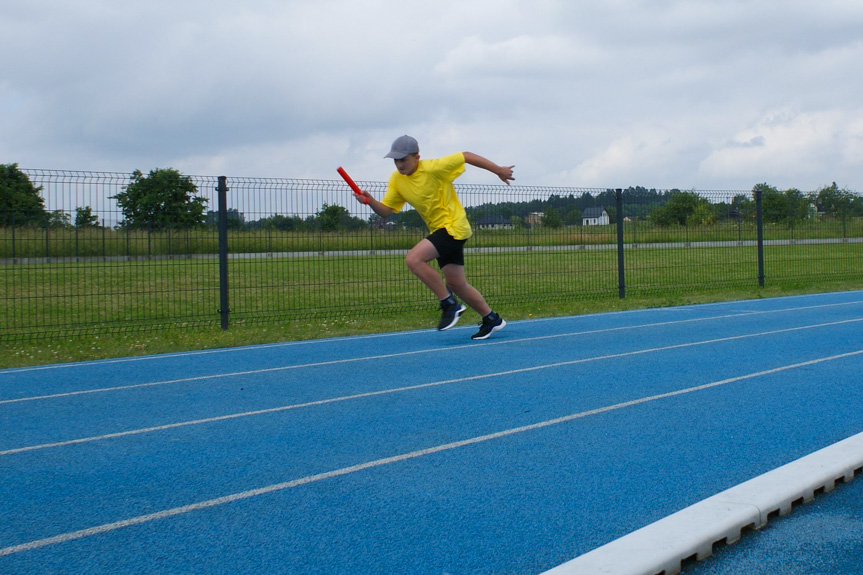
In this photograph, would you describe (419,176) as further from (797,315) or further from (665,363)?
(797,315)

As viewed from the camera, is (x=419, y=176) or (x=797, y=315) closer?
(x=419, y=176)

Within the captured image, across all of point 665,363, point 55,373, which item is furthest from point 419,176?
point 55,373

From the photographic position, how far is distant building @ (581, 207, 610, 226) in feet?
45.0

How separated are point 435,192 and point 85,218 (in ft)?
13.1

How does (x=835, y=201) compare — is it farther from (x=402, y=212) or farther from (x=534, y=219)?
(x=402, y=212)

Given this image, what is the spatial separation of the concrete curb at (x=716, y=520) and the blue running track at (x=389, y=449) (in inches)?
6.1

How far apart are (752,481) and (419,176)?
537 centimetres

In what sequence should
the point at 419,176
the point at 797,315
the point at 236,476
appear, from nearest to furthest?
the point at 236,476 → the point at 419,176 → the point at 797,315

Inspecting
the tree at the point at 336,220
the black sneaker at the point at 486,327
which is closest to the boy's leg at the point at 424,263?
the black sneaker at the point at 486,327

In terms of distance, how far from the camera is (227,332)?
34.4ft

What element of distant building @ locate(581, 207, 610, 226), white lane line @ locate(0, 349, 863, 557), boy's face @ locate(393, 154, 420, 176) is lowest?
white lane line @ locate(0, 349, 863, 557)

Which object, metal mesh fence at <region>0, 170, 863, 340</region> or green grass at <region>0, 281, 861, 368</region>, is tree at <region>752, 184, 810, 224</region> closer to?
metal mesh fence at <region>0, 170, 863, 340</region>

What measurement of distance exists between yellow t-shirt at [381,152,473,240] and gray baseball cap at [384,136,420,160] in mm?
231

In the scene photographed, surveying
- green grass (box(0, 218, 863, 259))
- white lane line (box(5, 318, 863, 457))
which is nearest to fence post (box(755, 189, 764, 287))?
green grass (box(0, 218, 863, 259))
